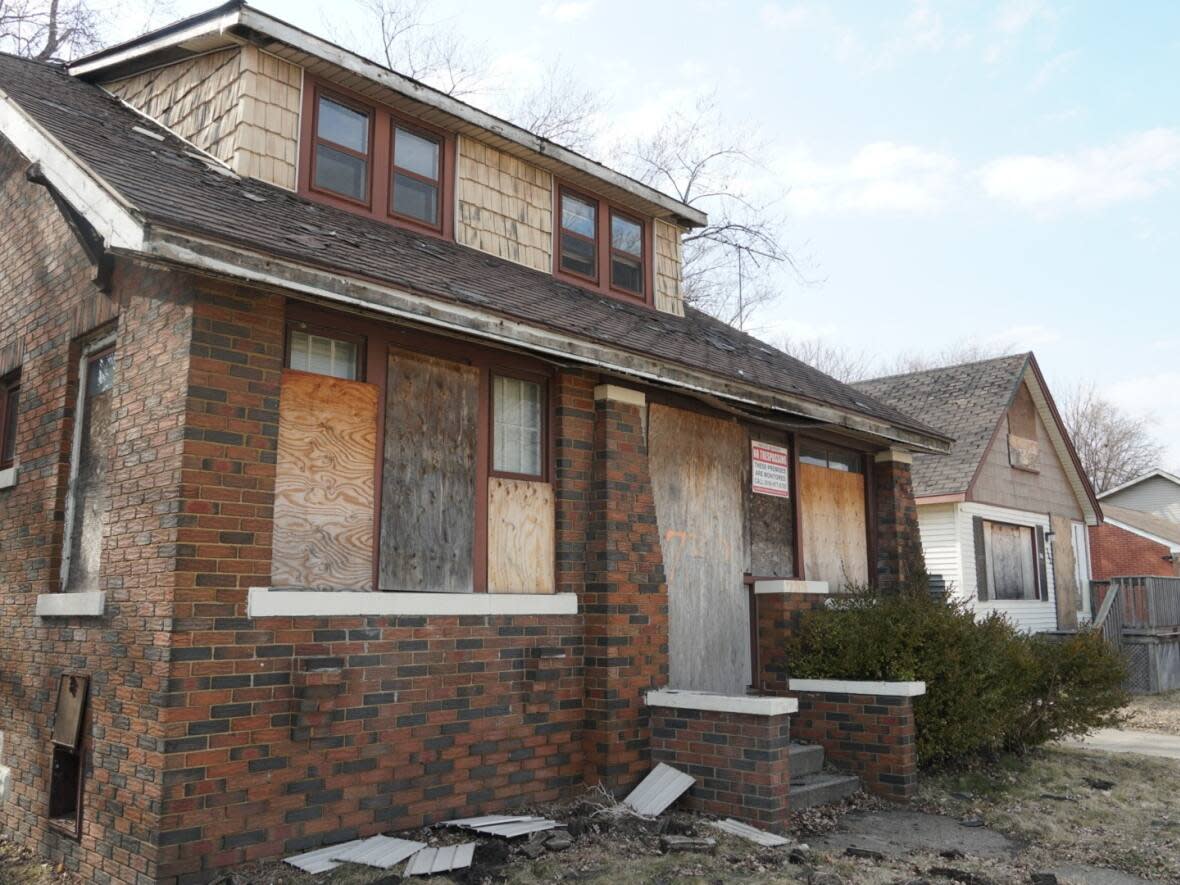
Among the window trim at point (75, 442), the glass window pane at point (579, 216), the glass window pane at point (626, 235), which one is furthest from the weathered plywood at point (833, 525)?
the window trim at point (75, 442)

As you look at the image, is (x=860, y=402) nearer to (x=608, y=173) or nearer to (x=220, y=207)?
(x=608, y=173)

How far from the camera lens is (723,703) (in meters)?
7.61

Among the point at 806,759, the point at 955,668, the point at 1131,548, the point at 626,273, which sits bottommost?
the point at 806,759

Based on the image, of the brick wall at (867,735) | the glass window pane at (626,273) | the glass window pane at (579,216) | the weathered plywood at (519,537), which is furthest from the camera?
the glass window pane at (626,273)

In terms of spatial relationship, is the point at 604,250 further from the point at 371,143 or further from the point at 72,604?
the point at 72,604

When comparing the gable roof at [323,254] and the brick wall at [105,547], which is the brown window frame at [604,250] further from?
the brick wall at [105,547]

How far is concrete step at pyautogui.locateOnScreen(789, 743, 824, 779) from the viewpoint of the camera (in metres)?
8.63

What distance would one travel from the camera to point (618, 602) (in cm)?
808

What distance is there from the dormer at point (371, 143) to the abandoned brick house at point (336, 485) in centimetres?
4

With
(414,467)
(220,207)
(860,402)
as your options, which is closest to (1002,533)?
(860,402)

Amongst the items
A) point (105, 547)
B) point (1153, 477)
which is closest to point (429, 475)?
point (105, 547)

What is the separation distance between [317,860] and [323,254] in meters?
3.62

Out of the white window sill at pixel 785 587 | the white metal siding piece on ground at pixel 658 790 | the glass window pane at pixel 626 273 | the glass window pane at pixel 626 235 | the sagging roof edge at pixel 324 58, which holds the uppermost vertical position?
the sagging roof edge at pixel 324 58

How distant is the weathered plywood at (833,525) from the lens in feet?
35.4
